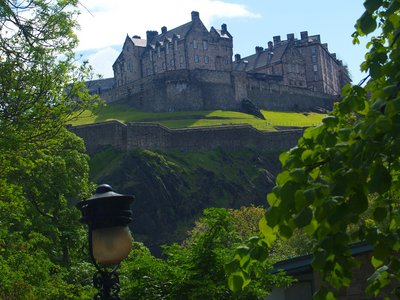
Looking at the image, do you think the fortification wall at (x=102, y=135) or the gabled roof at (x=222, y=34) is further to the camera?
the gabled roof at (x=222, y=34)

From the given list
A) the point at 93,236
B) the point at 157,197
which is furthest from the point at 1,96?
the point at 157,197

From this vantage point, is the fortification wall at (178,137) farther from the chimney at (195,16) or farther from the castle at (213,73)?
the chimney at (195,16)

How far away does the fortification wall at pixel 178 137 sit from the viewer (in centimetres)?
6831

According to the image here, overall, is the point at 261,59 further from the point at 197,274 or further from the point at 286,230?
the point at 286,230

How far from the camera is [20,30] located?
48.2 ft

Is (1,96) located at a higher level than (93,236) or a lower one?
higher

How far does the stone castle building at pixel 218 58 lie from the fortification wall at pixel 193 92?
1.65 metres

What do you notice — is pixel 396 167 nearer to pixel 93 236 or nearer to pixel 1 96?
pixel 93 236

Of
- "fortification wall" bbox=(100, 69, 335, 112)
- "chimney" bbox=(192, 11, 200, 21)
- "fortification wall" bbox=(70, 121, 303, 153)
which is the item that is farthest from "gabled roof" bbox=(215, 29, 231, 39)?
"fortification wall" bbox=(70, 121, 303, 153)

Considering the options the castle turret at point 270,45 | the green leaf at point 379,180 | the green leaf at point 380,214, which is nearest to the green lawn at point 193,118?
the castle turret at point 270,45

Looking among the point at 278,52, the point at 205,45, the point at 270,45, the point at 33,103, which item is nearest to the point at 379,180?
the point at 33,103

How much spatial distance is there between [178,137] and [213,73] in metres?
19.3

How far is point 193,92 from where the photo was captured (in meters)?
86.0

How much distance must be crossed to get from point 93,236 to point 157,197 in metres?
55.8
